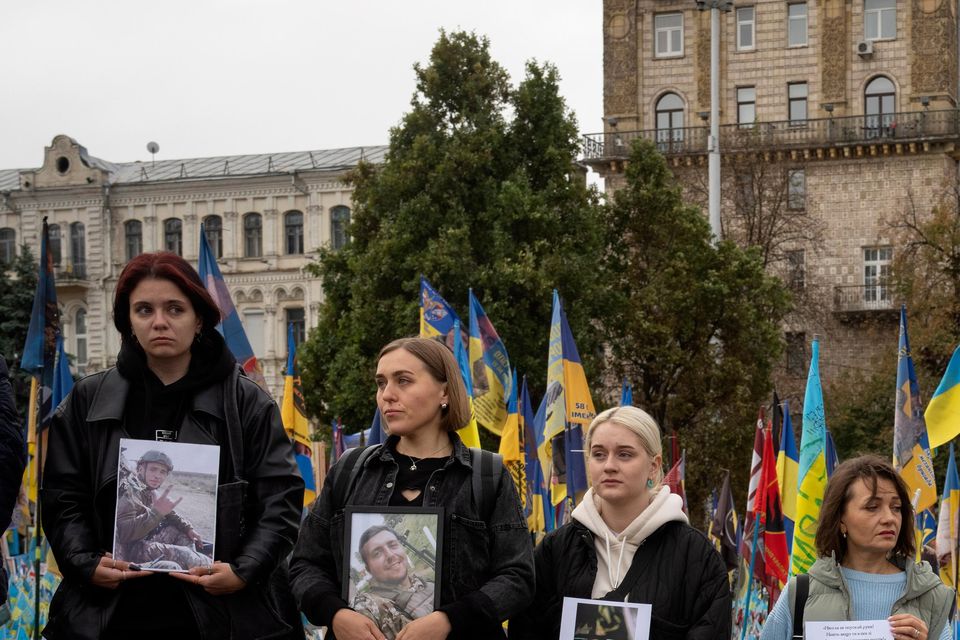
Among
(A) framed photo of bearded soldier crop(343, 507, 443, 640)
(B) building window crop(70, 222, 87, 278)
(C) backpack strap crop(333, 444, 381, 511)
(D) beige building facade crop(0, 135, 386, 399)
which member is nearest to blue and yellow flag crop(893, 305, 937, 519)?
(C) backpack strap crop(333, 444, 381, 511)

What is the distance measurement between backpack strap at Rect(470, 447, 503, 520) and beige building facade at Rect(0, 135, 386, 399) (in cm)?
5077

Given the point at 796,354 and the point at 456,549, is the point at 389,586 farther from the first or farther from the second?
the point at 796,354

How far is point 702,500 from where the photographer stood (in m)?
30.9

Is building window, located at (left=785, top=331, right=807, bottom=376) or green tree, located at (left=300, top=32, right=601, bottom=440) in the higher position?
green tree, located at (left=300, top=32, right=601, bottom=440)

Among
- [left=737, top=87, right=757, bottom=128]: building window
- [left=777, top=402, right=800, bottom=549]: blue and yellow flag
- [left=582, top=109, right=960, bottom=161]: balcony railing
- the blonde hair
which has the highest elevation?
[left=737, top=87, right=757, bottom=128]: building window

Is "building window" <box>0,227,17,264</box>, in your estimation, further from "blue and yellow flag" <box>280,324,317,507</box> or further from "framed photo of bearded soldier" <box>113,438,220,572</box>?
"framed photo of bearded soldier" <box>113,438,220,572</box>

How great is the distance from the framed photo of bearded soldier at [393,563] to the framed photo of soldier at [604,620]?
55 cm

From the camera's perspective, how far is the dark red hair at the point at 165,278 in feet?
18.4

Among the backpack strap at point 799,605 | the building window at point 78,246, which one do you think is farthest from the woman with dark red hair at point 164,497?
the building window at point 78,246

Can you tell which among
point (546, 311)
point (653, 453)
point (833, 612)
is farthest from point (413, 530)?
point (546, 311)

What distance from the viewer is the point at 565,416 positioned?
1526cm

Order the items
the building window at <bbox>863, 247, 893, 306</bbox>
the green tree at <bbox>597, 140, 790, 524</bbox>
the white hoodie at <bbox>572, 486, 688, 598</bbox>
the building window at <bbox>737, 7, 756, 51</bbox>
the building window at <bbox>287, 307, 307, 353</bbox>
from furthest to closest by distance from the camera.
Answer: the building window at <bbox>287, 307, 307, 353</bbox> < the building window at <bbox>737, 7, 756, 51</bbox> < the building window at <bbox>863, 247, 893, 306</bbox> < the green tree at <bbox>597, 140, 790, 524</bbox> < the white hoodie at <bbox>572, 486, 688, 598</bbox>

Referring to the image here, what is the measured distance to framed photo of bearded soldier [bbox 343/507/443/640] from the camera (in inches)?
214

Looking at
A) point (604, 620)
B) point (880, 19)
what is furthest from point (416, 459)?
point (880, 19)
